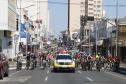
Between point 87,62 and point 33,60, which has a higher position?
point 33,60

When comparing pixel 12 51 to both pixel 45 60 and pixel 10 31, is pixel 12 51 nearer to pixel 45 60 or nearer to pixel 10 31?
pixel 10 31

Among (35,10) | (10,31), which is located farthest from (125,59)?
(35,10)

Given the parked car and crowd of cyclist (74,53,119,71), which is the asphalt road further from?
crowd of cyclist (74,53,119,71)

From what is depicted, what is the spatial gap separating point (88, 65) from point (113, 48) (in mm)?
37208

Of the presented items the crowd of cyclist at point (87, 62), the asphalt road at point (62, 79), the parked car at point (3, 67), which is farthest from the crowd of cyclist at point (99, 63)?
the parked car at point (3, 67)

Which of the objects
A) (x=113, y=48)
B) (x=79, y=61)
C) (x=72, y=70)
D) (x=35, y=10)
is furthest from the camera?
(x=35, y=10)

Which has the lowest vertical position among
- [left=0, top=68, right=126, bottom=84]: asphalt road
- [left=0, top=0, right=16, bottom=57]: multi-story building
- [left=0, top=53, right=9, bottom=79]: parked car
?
[left=0, top=68, right=126, bottom=84]: asphalt road

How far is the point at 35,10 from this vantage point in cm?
17938

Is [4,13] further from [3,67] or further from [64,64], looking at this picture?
[3,67]

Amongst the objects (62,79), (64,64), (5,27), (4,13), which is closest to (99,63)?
(64,64)

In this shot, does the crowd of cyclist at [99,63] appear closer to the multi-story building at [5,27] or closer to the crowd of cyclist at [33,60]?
the crowd of cyclist at [33,60]

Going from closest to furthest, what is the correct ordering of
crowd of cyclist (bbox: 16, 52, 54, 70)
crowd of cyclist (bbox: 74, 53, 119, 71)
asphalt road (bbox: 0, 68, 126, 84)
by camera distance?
1. asphalt road (bbox: 0, 68, 126, 84)
2. crowd of cyclist (bbox: 74, 53, 119, 71)
3. crowd of cyclist (bbox: 16, 52, 54, 70)

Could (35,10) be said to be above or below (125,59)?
above

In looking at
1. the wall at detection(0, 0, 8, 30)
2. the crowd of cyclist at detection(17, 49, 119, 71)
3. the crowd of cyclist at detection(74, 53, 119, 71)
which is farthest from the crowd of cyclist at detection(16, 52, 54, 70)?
the wall at detection(0, 0, 8, 30)
